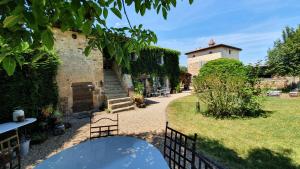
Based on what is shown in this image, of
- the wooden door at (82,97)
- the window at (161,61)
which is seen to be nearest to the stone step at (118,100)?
the wooden door at (82,97)

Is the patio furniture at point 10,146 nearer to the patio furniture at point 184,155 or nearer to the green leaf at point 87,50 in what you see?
the green leaf at point 87,50

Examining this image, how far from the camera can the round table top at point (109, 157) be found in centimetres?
252

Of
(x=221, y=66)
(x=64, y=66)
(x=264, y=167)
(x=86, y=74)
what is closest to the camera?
(x=264, y=167)

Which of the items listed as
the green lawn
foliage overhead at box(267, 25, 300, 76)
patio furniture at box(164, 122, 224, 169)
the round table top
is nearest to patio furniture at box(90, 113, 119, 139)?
the round table top

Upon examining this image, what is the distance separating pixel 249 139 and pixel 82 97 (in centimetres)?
857

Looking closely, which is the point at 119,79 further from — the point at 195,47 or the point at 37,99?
the point at 195,47

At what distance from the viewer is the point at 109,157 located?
281 centimetres

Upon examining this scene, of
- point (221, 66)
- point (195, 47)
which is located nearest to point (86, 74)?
point (221, 66)

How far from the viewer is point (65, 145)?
5898 mm

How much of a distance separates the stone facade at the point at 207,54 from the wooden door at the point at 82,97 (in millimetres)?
22361

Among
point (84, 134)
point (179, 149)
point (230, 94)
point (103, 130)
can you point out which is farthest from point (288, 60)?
point (179, 149)

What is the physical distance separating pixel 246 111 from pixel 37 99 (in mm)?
9582

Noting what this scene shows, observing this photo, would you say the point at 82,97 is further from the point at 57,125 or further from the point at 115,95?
the point at 57,125

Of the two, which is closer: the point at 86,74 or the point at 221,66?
the point at 86,74
